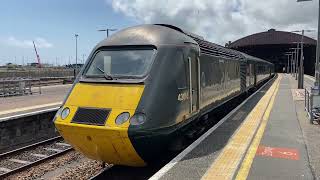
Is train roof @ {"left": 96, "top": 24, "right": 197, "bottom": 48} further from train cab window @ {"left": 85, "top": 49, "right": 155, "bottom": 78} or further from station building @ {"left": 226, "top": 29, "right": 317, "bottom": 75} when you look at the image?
station building @ {"left": 226, "top": 29, "right": 317, "bottom": 75}

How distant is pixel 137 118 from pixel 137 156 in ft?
2.65

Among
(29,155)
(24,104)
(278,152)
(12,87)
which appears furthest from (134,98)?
(12,87)

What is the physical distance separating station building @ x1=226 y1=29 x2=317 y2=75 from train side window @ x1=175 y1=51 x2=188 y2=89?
120723 mm

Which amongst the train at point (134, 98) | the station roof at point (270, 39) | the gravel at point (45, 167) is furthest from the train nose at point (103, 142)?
the station roof at point (270, 39)

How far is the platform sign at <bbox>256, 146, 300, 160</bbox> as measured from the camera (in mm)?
8914

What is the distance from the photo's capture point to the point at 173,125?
8.57 m

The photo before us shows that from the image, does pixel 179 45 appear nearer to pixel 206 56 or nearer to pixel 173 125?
pixel 173 125

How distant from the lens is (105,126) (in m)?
7.79

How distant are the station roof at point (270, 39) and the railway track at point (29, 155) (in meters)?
117

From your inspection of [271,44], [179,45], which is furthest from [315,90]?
[271,44]

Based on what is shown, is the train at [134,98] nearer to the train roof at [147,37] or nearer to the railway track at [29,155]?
the train roof at [147,37]

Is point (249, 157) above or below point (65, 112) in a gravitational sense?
below

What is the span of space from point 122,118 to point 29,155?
6.07 meters

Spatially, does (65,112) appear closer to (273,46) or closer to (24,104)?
(24,104)
